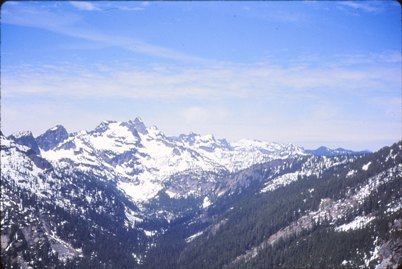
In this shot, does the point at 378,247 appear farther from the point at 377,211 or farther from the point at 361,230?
the point at 377,211

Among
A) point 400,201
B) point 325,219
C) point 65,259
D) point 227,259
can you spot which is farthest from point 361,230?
point 65,259

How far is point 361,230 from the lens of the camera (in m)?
146

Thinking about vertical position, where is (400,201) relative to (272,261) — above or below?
above

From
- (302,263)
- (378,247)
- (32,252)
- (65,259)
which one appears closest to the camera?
(378,247)

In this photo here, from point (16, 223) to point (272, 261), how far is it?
406 feet

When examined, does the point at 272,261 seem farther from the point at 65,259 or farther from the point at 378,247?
the point at 65,259

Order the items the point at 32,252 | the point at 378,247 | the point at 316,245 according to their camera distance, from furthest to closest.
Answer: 1. the point at 32,252
2. the point at 316,245
3. the point at 378,247

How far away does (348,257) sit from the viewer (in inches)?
5217

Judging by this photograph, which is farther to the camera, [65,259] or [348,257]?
[65,259]

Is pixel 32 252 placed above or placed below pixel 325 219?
below

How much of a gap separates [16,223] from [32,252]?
1973 centimetres

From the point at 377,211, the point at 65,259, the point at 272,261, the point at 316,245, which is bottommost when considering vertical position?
the point at 65,259

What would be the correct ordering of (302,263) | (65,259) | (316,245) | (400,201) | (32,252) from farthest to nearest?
(65,259) < (32,252) < (400,201) < (316,245) < (302,263)

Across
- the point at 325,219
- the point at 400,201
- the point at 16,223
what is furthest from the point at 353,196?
the point at 16,223
